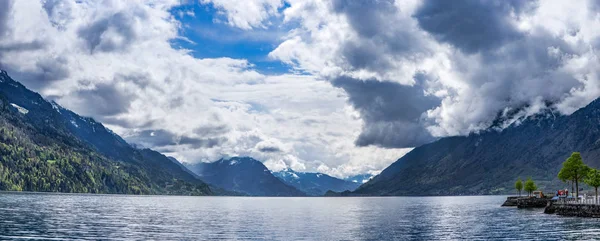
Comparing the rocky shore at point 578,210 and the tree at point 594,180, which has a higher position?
the tree at point 594,180

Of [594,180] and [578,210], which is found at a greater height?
[594,180]

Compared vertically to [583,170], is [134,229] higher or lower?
lower

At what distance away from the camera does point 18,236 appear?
9169cm

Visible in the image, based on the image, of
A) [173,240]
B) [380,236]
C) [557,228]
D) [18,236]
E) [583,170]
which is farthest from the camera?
[583,170]

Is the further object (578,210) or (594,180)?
(594,180)

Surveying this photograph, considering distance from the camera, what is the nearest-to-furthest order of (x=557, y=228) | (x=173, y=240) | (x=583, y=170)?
(x=173, y=240) < (x=557, y=228) < (x=583, y=170)

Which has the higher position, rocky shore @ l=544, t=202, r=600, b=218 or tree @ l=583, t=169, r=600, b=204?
tree @ l=583, t=169, r=600, b=204

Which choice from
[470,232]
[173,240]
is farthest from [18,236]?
[470,232]

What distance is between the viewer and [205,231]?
12081cm

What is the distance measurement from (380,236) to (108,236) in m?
55.3

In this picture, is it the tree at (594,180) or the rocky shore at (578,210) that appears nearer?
the rocky shore at (578,210)

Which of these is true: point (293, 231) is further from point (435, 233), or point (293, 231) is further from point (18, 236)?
point (18, 236)

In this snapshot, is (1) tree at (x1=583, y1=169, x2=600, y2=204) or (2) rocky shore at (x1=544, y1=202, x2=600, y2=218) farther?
(1) tree at (x1=583, y1=169, x2=600, y2=204)

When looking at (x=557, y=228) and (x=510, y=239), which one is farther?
(x=557, y=228)
